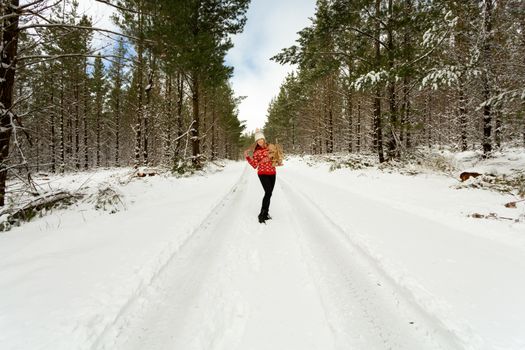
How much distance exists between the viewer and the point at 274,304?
247 cm

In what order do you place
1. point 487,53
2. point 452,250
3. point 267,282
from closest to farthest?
point 267,282, point 452,250, point 487,53

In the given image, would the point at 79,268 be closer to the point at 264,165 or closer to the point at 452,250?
the point at 264,165

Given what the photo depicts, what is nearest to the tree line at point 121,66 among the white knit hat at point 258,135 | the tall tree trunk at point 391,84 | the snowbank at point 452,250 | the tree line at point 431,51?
the white knit hat at point 258,135

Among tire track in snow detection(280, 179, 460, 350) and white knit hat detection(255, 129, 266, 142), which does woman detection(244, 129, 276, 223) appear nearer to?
white knit hat detection(255, 129, 266, 142)

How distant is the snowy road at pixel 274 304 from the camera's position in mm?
2018

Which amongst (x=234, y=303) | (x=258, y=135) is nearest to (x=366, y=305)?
(x=234, y=303)

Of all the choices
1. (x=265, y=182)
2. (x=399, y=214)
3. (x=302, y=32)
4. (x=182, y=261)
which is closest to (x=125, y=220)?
(x=182, y=261)

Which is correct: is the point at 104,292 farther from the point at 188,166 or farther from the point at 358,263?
the point at 188,166

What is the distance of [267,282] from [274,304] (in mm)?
420

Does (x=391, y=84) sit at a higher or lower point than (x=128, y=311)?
higher

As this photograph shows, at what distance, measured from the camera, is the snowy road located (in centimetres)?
202

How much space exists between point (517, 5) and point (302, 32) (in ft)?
25.0

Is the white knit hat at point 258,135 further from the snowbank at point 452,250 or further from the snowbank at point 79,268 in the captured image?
the snowbank at point 452,250

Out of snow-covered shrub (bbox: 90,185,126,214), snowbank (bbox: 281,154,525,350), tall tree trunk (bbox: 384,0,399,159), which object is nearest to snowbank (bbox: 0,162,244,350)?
snow-covered shrub (bbox: 90,185,126,214)
